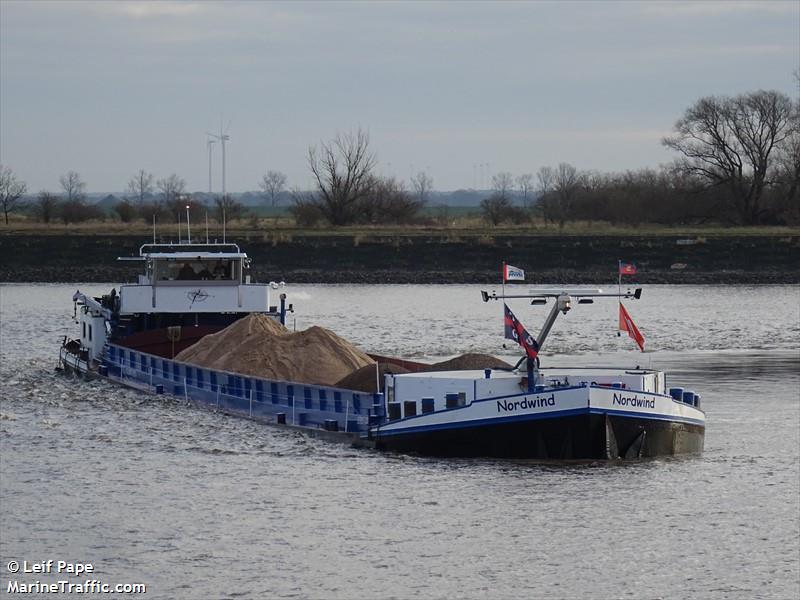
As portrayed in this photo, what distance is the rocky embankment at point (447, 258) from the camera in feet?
278

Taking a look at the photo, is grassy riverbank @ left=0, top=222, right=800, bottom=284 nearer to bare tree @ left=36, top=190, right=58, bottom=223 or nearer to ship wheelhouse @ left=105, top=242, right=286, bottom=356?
bare tree @ left=36, top=190, right=58, bottom=223

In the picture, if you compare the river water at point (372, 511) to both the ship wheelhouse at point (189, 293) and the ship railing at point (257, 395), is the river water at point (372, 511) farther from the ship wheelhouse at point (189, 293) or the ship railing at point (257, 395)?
the ship wheelhouse at point (189, 293)

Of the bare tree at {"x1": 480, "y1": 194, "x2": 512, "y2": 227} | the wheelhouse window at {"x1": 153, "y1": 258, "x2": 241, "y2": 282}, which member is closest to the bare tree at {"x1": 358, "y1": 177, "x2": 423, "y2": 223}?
the bare tree at {"x1": 480, "y1": 194, "x2": 512, "y2": 227}

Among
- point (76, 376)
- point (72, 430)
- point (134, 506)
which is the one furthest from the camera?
point (76, 376)

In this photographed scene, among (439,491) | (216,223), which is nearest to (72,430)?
(439,491)

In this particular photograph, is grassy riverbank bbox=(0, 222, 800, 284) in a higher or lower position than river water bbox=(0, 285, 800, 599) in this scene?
higher

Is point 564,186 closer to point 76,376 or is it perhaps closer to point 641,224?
point 641,224

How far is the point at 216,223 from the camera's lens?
107 meters

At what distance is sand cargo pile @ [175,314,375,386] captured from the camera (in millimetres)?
34719

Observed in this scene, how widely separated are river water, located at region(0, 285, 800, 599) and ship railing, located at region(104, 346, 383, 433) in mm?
522

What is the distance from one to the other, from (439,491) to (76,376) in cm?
2047

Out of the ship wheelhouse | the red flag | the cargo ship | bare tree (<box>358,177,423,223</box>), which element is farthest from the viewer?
bare tree (<box>358,177,423,223</box>)

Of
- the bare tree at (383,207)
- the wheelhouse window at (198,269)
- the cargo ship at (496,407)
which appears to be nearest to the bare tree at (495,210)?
the bare tree at (383,207)

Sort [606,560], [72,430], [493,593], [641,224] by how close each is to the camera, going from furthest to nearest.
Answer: [641,224] < [72,430] < [606,560] < [493,593]
